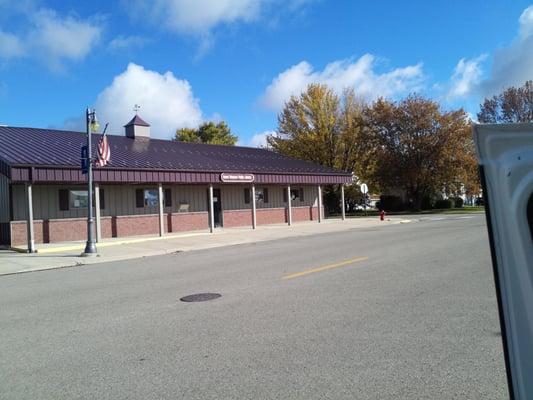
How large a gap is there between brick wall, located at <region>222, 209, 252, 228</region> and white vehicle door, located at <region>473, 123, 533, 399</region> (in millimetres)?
29415

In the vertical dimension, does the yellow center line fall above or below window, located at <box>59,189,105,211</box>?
below

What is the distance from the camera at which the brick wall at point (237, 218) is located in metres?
31.3

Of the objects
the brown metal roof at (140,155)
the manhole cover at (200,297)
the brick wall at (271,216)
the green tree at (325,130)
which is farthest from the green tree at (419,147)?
the manhole cover at (200,297)

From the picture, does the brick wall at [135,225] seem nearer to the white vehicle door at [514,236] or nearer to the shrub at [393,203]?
the white vehicle door at [514,236]

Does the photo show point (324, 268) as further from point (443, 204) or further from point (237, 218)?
point (443, 204)

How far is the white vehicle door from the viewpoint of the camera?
5.85ft

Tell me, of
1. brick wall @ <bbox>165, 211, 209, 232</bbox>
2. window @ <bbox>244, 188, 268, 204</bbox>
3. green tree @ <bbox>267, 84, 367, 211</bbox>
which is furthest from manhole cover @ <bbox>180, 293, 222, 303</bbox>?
green tree @ <bbox>267, 84, 367, 211</bbox>

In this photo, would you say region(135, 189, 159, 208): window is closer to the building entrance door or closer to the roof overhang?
the roof overhang

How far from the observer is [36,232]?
22984 mm

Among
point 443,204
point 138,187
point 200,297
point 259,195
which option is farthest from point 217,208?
point 443,204

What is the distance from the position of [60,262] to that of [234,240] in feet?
26.4

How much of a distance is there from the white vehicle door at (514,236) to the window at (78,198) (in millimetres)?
24735

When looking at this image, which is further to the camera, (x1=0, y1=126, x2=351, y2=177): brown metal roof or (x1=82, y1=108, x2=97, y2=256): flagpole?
(x1=0, y1=126, x2=351, y2=177): brown metal roof

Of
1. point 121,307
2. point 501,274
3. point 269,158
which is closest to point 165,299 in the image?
point 121,307
